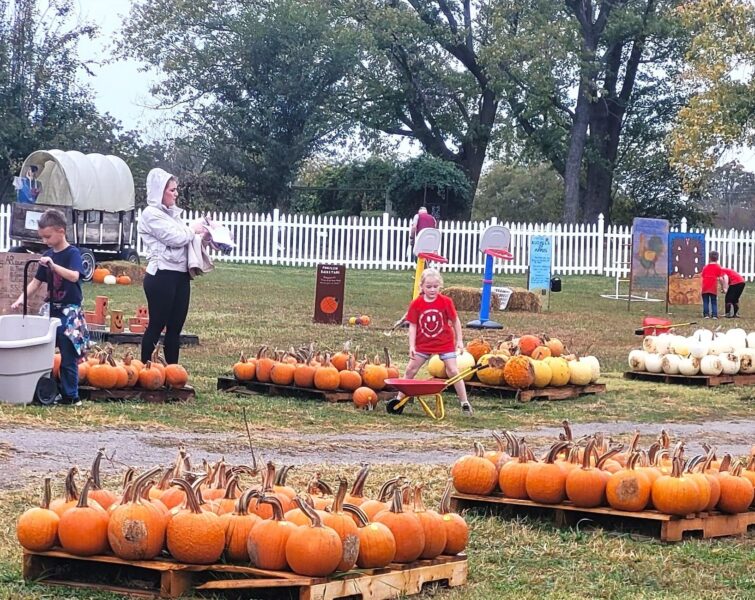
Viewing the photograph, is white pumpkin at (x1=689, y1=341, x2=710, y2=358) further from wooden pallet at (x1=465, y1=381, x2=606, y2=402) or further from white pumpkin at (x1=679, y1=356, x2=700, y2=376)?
wooden pallet at (x1=465, y1=381, x2=606, y2=402)

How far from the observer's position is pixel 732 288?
28.5 meters

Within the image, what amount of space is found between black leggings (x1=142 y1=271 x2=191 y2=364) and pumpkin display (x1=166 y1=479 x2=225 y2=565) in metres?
7.30

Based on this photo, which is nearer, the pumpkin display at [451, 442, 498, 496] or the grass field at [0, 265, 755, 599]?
the grass field at [0, 265, 755, 599]

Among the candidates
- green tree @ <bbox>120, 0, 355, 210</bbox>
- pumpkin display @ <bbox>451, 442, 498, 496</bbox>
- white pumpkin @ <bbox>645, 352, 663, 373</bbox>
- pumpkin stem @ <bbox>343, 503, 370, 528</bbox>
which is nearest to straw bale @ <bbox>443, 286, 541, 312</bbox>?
white pumpkin @ <bbox>645, 352, 663, 373</bbox>

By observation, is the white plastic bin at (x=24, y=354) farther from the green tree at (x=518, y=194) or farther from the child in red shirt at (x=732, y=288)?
the green tree at (x=518, y=194)

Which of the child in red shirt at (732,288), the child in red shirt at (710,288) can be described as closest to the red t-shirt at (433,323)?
the child in red shirt at (710,288)

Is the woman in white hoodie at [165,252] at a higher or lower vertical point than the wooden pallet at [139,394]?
higher

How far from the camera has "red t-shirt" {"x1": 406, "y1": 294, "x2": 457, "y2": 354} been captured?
42.3ft

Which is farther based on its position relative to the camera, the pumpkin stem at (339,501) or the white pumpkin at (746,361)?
the white pumpkin at (746,361)

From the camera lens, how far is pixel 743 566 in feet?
21.8

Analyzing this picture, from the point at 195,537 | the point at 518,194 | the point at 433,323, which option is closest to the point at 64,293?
the point at 433,323

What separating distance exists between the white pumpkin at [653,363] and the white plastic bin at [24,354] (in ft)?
26.8

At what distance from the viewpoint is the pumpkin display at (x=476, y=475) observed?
7539mm

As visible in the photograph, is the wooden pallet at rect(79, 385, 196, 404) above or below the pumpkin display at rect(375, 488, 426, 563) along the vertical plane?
below
